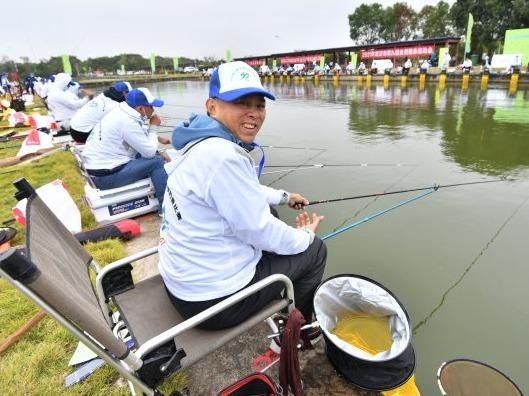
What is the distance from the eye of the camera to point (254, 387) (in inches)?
60.3

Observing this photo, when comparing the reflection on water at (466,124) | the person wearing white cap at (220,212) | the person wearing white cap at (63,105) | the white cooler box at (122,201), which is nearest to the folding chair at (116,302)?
the person wearing white cap at (220,212)

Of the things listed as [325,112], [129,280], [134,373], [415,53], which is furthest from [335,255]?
[415,53]

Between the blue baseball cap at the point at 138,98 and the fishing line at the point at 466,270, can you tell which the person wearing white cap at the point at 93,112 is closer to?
the blue baseball cap at the point at 138,98

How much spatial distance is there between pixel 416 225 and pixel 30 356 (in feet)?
12.0

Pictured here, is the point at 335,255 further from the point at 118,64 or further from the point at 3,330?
the point at 118,64

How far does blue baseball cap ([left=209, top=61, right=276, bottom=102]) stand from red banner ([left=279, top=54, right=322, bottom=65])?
40.3 metres

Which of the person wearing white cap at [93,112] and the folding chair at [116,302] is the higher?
the person wearing white cap at [93,112]

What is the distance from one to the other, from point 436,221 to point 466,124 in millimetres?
6400

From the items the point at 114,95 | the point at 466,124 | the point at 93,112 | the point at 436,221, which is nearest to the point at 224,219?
the point at 436,221

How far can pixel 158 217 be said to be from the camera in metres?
4.04

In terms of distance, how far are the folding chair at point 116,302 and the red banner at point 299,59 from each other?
40.6 m

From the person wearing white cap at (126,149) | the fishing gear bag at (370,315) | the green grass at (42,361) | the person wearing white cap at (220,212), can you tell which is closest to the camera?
the person wearing white cap at (220,212)

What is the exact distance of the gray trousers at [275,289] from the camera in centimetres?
146

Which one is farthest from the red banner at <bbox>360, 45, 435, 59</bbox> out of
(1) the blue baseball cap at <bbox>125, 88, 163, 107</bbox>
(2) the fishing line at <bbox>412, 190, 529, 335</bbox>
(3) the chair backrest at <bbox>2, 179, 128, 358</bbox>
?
(3) the chair backrest at <bbox>2, 179, 128, 358</bbox>
